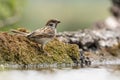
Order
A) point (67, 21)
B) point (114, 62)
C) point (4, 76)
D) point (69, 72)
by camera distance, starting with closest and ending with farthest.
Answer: point (4, 76)
point (69, 72)
point (114, 62)
point (67, 21)

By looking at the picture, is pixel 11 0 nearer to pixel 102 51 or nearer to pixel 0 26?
pixel 0 26

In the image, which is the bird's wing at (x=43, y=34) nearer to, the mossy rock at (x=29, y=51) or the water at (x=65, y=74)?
the mossy rock at (x=29, y=51)

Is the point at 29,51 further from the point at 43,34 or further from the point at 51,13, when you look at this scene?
the point at 51,13

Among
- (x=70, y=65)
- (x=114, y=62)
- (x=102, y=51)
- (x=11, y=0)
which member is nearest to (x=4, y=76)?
(x=70, y=65)

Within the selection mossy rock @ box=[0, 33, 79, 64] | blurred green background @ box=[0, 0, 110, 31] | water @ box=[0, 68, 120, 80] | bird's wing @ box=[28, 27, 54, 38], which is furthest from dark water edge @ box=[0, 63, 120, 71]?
blurred green background @ box=[0, 0, 110, 31]

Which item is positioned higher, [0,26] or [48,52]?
[0,26]

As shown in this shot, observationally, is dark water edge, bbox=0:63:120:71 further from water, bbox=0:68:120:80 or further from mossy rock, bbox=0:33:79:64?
water, bbox=0:68:120:80

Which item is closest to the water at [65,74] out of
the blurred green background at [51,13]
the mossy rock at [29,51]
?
the mossy rock at [29,51]
